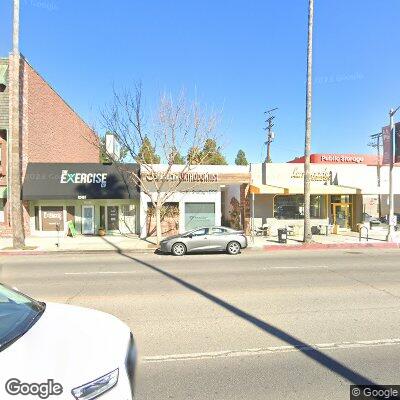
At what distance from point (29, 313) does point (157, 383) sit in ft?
4.85

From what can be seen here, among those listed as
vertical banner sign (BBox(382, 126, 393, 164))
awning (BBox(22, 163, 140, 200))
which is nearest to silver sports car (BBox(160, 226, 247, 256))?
awning (BBox(22, 163, 140, 200))

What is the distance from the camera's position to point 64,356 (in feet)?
8.58

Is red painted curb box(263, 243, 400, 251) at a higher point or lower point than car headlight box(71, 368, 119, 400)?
lower

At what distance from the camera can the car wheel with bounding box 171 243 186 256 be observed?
50.3ft

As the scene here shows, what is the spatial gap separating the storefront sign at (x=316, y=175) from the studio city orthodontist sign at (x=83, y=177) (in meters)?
11.8

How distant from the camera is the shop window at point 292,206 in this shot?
23.8 m

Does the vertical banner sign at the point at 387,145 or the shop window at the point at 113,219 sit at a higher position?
the vertical banner sign at the point at 387,145

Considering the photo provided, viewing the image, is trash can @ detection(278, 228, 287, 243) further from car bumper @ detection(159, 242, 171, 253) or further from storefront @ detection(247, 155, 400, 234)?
car bumper @ detection(159, 242, 171, 253)

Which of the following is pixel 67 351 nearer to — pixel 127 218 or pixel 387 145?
pixel 127 218

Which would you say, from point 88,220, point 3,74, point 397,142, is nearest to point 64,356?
point 397,142

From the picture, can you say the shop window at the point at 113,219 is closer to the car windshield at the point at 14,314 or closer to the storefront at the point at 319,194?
the storefront at the point at 319,194

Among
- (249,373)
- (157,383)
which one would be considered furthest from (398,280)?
(157,383)

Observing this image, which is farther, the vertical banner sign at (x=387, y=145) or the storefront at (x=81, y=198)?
the storefront at (x=81, y=198)

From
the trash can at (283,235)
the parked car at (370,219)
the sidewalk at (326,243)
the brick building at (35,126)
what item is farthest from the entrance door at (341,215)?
the brick building at (35,126)
